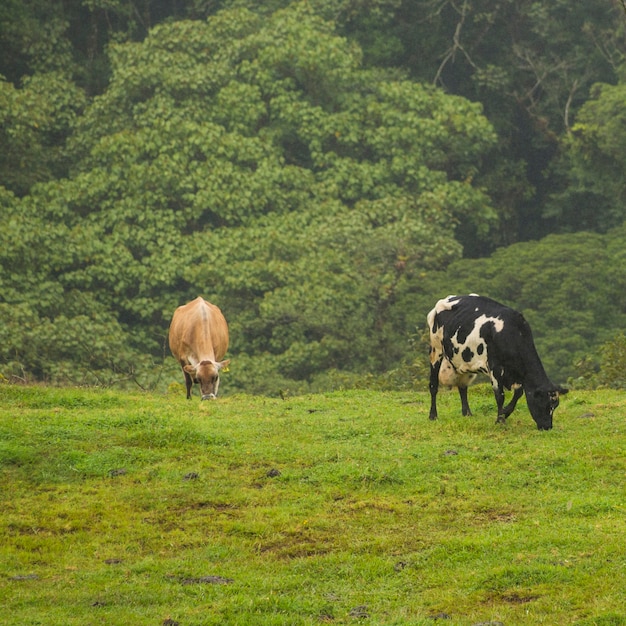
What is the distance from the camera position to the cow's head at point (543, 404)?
1544cm

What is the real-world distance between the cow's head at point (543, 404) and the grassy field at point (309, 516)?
0.93 feet

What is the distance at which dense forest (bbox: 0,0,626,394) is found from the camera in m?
32.8

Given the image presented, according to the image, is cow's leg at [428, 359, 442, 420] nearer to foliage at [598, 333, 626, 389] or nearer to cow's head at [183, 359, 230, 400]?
cow's head at [183, 359, 230, 400]

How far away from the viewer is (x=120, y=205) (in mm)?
36594

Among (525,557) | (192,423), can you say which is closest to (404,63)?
(192,423)

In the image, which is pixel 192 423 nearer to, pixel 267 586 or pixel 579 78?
pixel 267 586

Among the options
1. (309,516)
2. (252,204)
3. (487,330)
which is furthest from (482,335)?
(252,204)

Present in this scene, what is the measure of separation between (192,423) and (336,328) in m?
17.1

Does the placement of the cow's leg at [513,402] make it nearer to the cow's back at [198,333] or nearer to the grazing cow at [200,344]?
the grazing cow at [200,344]

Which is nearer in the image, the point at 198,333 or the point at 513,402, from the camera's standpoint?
the point at 513,402

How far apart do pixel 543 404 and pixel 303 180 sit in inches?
941

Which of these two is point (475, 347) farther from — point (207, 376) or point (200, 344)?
point (200, 344)

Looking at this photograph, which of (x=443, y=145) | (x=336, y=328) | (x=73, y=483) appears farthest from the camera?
(x=443, y=145)

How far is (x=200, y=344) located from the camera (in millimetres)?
20047
